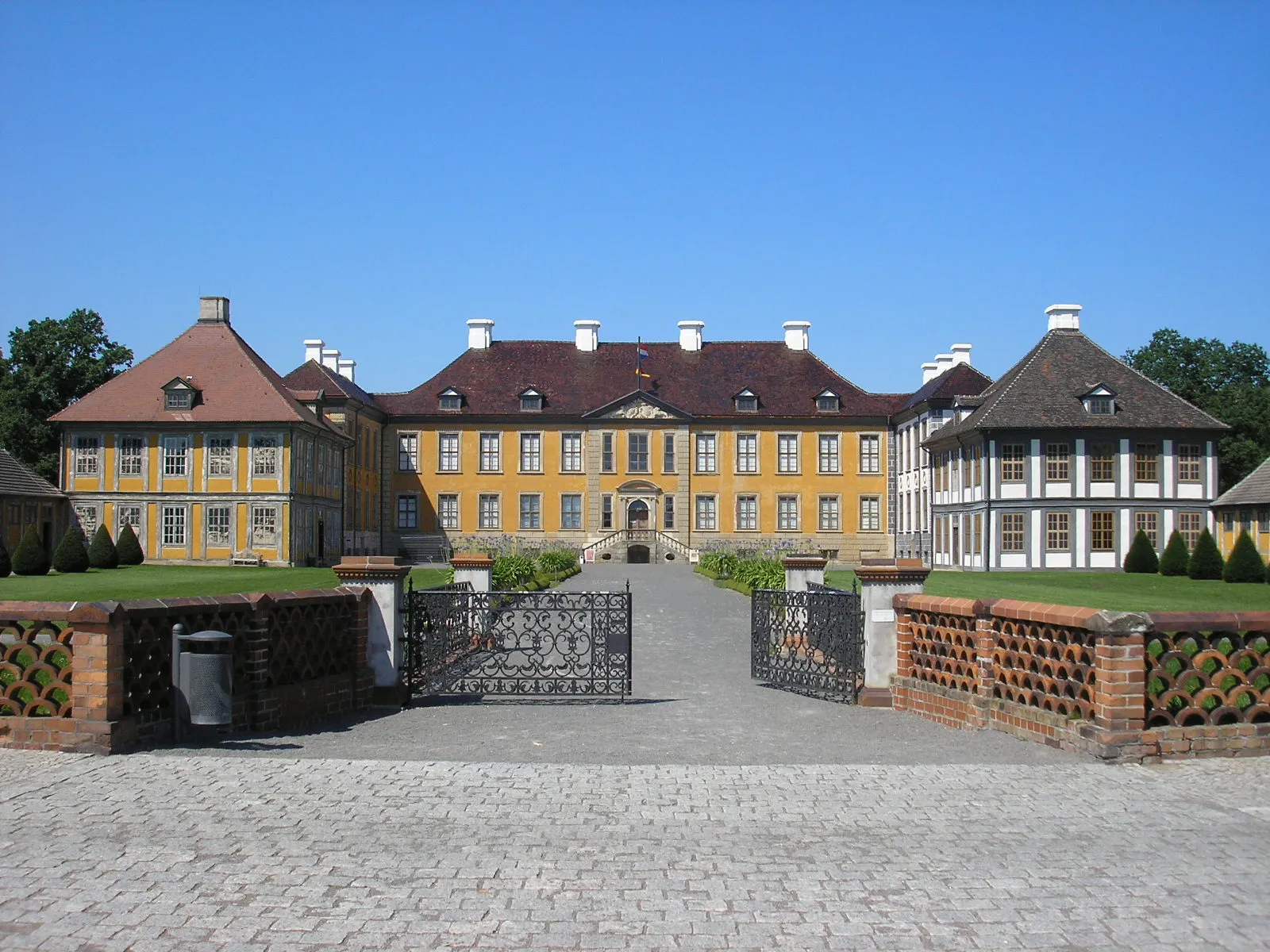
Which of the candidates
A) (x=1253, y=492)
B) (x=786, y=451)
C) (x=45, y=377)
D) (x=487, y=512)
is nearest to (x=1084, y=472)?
(x=1253, y=492)

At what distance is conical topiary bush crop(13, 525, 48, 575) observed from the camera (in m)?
39.2

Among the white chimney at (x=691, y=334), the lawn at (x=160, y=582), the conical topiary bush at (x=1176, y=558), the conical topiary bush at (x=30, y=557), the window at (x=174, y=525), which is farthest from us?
the white chimney at (x=691, y=334)

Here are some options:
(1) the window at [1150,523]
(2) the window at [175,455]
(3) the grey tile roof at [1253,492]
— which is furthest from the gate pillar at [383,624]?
(1) the window at [1150,523]

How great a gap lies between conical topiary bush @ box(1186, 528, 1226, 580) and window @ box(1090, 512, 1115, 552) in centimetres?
525

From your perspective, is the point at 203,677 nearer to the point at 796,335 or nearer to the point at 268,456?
the point at 268,456

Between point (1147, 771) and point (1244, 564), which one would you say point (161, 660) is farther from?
point (1244, 564)

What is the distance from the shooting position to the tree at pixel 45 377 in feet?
197

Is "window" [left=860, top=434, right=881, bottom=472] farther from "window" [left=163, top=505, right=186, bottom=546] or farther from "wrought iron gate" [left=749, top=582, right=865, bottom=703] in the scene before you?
"wrought iron gate" [left=749, top=582, right=865, bottom=703]

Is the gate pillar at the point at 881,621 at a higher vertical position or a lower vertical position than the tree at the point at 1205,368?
lower

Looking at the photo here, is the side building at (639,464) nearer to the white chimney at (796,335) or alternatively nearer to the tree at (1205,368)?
the white chimney at (796,335)

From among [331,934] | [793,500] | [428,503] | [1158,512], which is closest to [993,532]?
[1158,512]

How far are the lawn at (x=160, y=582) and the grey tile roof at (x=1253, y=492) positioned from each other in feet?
97.0

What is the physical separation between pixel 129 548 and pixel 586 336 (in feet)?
92.5

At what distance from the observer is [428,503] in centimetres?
6266
